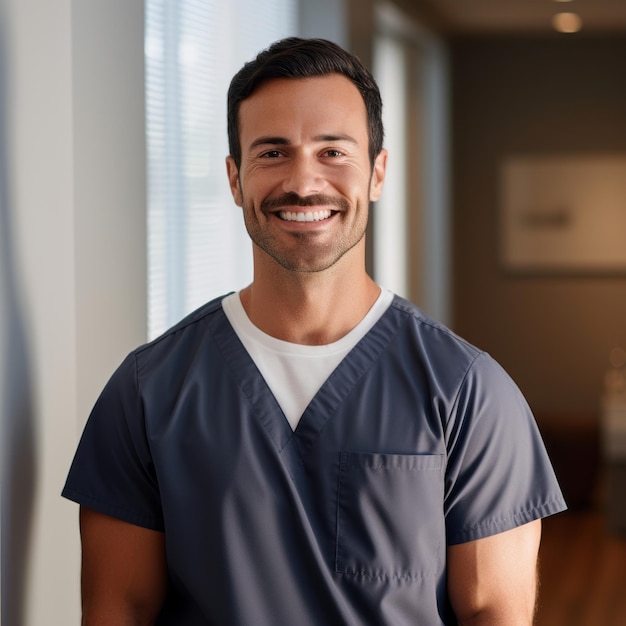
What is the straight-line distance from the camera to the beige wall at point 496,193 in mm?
5820

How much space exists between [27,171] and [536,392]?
5.02m

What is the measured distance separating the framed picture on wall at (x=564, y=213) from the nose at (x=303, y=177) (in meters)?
4.89

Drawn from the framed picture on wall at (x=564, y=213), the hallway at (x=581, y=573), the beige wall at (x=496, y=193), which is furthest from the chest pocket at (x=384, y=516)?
the framed picture on wall at (x=564, y=213)

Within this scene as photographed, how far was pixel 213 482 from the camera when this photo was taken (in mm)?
1219

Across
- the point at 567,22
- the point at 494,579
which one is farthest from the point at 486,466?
the point at 567,22

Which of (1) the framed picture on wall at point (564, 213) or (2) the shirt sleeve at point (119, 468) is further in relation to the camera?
(1) the framed picture on wall at point (564, 213)

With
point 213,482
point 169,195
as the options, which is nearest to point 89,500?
point 213,482

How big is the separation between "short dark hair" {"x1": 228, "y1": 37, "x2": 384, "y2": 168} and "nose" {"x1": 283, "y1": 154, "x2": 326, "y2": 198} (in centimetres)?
10

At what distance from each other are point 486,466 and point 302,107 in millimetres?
488

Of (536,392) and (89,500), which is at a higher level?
(89,500)

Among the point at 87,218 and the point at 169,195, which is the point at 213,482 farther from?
the point at 169,195

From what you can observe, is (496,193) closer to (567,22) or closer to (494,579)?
(567,22)

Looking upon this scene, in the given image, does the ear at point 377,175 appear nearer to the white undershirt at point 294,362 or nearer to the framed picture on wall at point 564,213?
the white undershirt at point 294,362

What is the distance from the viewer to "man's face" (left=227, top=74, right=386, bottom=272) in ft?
4.01
